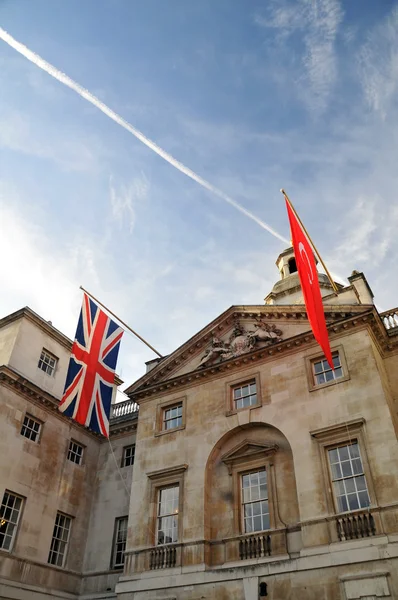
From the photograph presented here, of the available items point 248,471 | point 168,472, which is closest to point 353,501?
point 248,471

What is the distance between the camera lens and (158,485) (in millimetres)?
20750

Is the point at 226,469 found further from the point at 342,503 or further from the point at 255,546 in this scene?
the point at 342,503

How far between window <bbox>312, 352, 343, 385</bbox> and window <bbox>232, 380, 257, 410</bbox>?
8.77ft

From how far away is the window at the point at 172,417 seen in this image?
22406 millimetres

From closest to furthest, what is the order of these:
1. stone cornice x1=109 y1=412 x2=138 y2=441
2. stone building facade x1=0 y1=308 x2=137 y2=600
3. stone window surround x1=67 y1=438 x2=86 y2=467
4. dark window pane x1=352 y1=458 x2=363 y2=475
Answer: dark window pane x1=352 y1=458 x2=363 y2=475 < stone building facade x1=0 y1=308 x2=137 y2=600 < stone window surround x1=67 y1=438 x2=86 y2=467 < stone cornice x1=109 y1=412 x2=138 y2=441

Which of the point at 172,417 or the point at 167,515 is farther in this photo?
the point at 172,417

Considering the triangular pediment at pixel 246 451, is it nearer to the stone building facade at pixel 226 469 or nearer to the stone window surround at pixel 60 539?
the stone building facade at pixel 226 469

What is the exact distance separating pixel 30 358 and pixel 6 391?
8.59ft

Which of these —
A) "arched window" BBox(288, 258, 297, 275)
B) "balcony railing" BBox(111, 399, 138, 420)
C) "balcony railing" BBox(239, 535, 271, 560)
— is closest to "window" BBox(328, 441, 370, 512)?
"balcony railing" BBox(239, 535, 271, 560)

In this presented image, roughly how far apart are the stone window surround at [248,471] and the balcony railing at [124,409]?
9.00m

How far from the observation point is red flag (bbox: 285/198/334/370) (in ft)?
53.3

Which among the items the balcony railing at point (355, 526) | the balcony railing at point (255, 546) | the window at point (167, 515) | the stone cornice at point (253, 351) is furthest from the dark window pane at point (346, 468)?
the window at point (167, 515)

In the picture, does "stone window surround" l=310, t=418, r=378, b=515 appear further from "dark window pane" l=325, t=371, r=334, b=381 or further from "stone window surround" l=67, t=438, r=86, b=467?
"stone window surround" l=67, t=438, r=86, b=467

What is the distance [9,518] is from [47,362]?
7.93m
